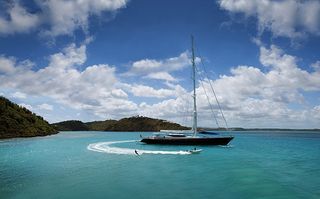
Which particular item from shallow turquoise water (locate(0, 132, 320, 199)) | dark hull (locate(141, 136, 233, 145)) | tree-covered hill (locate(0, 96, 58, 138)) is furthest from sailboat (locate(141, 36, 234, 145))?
tree-covered hill (locate(0, 96, 58, 138))

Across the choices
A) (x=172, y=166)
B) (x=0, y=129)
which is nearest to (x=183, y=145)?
(x=172, y=166)

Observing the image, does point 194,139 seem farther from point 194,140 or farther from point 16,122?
point 16,122

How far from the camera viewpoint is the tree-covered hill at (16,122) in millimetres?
111625

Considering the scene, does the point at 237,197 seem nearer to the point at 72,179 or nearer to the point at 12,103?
the point at 72,179

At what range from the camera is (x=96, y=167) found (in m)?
33.1

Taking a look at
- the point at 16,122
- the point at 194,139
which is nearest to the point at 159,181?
the point at 194,139

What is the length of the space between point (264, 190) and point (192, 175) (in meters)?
7.63

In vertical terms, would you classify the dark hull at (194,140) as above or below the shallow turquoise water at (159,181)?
A: above

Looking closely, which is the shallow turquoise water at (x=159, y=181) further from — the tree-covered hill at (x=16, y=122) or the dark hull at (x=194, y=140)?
the tree-covered hill at (x=16, y=122)

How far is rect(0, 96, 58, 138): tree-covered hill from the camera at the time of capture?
111625 millimetres

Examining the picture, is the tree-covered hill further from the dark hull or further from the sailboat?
the sailboat

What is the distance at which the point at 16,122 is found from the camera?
12069cm

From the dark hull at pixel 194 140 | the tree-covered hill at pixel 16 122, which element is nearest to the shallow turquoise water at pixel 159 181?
the dark hull at pixel 194 140

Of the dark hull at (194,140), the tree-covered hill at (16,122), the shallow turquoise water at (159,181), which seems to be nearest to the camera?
the shallow turquoise water at (159,181)
